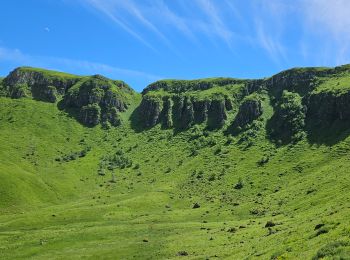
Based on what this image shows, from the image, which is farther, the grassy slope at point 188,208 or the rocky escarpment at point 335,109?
the rocky escarpment at point 335,109

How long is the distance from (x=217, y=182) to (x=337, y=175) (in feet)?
178

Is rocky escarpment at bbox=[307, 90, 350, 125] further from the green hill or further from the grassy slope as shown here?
the grassy slope

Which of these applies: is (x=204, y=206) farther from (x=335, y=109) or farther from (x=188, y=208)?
(x=335, y=109)

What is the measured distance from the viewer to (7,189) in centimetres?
15475

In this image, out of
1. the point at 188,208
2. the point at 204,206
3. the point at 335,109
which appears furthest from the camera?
the point at 335,109

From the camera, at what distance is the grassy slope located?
71.4 m

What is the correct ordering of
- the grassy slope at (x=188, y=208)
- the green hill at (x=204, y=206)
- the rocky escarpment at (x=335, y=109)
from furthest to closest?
the rocky escarpment at (x=335, y=109), the grassy slope at (x=188, y=208), the green hill at (x=204, y=206)

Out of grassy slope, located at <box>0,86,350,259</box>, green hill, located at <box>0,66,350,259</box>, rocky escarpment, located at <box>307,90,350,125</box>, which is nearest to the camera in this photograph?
green hill, located at <box>0,66,350,259</box>

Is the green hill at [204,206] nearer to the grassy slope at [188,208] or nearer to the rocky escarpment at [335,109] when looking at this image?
the grassy slope at [188,208]

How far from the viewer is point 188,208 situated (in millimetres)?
142625

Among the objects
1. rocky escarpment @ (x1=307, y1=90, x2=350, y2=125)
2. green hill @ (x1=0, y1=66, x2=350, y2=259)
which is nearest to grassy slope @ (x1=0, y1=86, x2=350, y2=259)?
green hill @ (x1=0, y1=66, x2=350, y2=259)

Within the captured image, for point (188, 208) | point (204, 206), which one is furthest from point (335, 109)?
point (188, 208)

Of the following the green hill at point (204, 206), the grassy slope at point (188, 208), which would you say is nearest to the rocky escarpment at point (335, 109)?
the green hill at point (204, 206)

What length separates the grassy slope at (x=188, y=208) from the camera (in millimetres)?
71438
